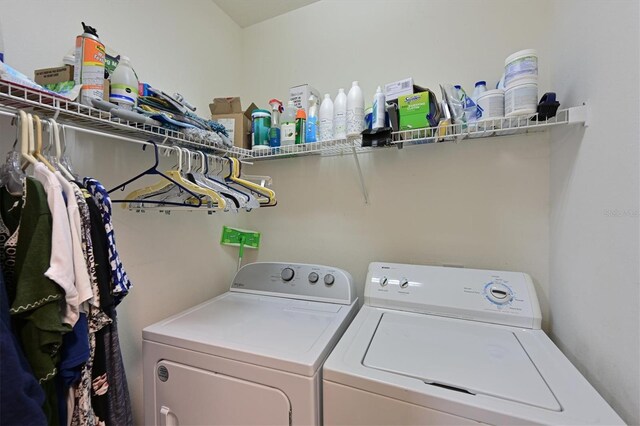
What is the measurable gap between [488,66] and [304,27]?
115 centimetres

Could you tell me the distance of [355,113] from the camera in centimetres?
132

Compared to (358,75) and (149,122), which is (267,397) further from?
(358,75)

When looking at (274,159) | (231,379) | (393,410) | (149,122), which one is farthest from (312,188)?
(393,410)

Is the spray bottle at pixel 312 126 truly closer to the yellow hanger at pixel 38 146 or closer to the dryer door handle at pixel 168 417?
the yellow hanger at pixel 38 146

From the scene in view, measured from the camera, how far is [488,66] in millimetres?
1340

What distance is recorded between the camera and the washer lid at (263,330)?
0.89 metres

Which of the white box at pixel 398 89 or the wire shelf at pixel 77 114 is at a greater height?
the white box at pixel 398 89

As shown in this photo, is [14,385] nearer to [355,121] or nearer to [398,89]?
[355,121]

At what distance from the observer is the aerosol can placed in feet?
2.79

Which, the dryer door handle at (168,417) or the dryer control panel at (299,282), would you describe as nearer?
the dryer door handle at (168,417)

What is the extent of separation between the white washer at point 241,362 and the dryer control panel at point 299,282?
50 millimetres

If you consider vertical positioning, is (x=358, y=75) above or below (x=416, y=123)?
above

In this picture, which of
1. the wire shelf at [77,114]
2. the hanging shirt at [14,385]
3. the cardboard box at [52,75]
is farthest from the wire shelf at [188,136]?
the hanging shirt at [14,385]

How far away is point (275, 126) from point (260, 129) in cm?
9
